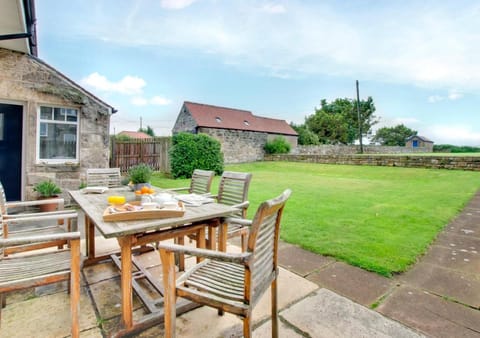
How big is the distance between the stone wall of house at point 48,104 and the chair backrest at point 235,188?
436 centimetres

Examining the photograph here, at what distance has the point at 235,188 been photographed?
275 centimetres

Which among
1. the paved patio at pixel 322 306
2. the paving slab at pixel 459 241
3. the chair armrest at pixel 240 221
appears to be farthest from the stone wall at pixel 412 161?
the chair armrest at pixel 240 221

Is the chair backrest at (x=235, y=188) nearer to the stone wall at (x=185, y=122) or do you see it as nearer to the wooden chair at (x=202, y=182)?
the wooden chair at (x=202, y=182)

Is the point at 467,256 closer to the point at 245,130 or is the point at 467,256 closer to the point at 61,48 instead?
the point at 61,48

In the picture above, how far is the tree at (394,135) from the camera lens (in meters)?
49.3

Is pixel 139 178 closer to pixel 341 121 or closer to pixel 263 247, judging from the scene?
pixel 263 247

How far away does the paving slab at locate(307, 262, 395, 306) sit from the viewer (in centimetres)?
203

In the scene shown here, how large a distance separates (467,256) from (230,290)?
311 centimetres

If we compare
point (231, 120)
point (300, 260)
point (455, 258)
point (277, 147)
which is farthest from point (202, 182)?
point (277, 147)

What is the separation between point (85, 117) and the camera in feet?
18.8

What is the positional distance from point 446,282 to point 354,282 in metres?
0.85

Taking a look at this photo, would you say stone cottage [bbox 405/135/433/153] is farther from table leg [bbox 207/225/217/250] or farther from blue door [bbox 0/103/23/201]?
blue door [bbox 0/103/23/201]

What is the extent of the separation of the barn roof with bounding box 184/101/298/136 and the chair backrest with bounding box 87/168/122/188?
14.6 m

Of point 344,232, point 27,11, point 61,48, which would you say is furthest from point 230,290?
point 61,48
